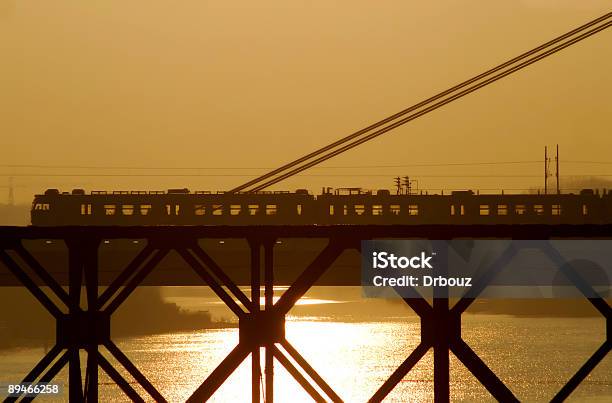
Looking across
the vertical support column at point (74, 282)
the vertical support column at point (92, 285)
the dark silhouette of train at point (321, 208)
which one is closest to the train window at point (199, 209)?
the dark silhouette of train at point (321, 208)

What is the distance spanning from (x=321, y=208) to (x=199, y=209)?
399 inches

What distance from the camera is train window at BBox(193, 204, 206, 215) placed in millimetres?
100725

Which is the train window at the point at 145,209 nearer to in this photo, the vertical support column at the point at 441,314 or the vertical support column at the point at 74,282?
the vertical support column at the point at 74,282

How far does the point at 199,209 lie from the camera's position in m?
102

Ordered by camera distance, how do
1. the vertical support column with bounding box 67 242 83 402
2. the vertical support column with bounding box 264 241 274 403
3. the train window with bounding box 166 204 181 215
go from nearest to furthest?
the vertical support column with bounding box 264 241 274 403, the vertical support column with bounding box 67 242 83 402, the train window with bounding box 166 204 181 215

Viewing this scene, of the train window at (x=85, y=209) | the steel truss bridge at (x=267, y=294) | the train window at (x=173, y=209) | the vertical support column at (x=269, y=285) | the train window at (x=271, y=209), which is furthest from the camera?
the train window at (x=85, y=209)

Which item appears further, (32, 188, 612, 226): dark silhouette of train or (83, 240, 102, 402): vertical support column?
(32, 188, 612, 226): dark silhouette of train

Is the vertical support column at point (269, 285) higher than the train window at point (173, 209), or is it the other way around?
the vertical support column at point (269, 285)

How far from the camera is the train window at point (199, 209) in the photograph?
10072 centimetres

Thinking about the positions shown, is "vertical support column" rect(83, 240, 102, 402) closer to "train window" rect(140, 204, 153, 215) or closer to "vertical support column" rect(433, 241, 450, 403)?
"vertical support column" rect(433, 241, 450, 403)

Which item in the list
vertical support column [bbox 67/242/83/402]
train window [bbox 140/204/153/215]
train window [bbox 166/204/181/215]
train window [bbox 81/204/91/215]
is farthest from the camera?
train window [bbox 81/204/91/215]

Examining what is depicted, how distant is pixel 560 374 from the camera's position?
18112 centimetres

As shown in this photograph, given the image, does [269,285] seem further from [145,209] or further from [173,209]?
[145,209]

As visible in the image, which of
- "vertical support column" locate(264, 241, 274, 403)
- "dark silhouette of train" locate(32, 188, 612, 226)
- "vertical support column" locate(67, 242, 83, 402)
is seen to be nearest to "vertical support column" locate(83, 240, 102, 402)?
"vertical support column" locate(67, 242, 83, 402)
